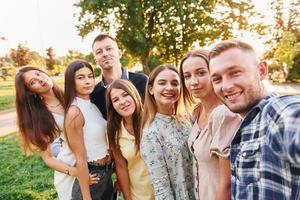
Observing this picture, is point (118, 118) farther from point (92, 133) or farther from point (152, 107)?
point (152, 107)

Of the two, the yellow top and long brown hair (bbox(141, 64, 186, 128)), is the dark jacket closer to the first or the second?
the yellow top

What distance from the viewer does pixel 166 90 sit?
116 inches

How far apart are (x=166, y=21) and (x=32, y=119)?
19361 mm

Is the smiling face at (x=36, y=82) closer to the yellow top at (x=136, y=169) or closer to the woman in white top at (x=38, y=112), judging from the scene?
the woman in white top at (x=38, y=112)

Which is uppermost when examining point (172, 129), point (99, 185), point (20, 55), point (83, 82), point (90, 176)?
point (20, 55)

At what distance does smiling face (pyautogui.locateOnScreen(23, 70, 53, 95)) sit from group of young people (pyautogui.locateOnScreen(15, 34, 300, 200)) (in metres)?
0.01

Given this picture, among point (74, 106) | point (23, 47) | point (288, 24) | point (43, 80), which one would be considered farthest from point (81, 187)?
point (23, 47)

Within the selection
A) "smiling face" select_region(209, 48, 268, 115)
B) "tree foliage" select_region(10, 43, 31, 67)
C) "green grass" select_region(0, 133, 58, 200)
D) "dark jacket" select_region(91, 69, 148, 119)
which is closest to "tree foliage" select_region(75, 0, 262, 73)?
"green grass" select_region(0, 133, 58, 200)

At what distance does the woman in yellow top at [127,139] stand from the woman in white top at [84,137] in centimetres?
16

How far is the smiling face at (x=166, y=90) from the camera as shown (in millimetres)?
2947

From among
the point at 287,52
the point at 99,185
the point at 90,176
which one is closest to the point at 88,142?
the point at 90,176

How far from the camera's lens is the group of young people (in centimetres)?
153

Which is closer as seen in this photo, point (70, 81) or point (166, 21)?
point (70, 81)

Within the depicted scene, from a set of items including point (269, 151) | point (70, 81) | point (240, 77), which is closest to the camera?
point (269, 151)
